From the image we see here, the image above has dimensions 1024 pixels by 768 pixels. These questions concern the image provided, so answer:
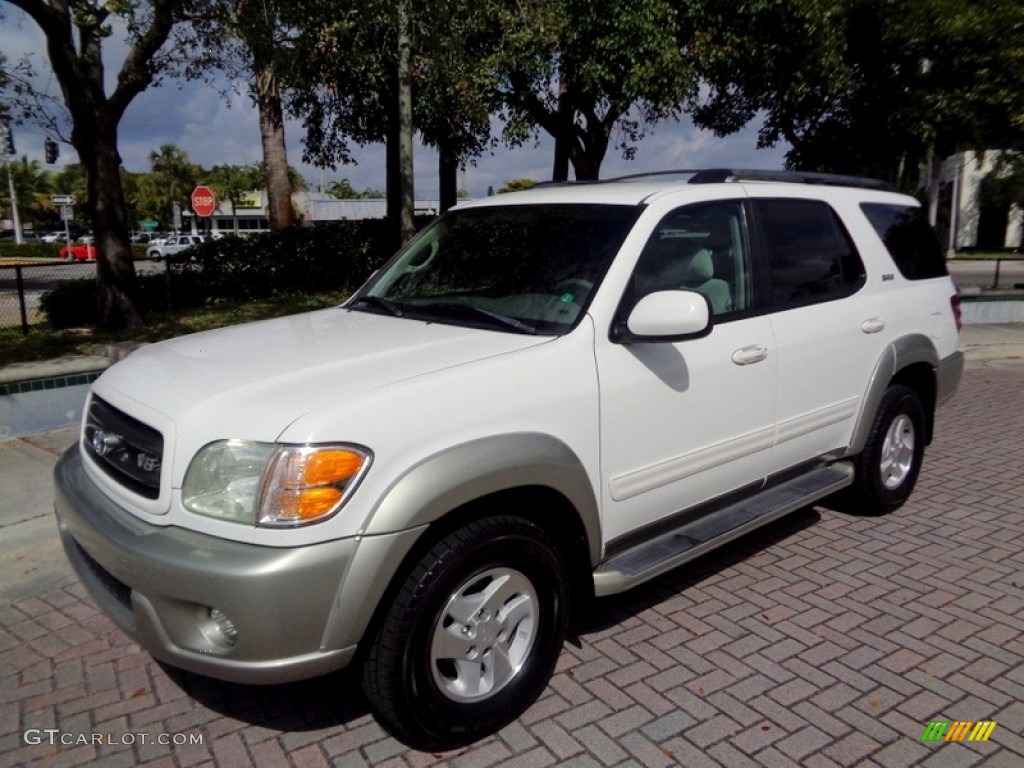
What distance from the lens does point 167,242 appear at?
46.1m

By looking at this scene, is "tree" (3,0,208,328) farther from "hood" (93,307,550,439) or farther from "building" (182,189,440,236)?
"building" (182,189,440,236)

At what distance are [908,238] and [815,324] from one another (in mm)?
1389

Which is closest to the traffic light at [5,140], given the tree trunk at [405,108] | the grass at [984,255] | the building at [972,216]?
the tree trunk at [405,108]

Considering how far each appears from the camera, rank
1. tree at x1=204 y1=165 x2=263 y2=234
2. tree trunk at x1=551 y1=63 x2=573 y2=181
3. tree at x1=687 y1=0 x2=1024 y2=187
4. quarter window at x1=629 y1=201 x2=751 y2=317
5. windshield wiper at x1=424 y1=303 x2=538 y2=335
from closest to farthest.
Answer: windshield wiper at x1=424 y1=303 x2=538 y2=335
quarter window at x1=629 y1=201 x2=751 y2=317
tree at x1=687 y1=0 x2=1024 y2=187
tree trunk at x1=551 y1=63 x2=573 y2=181
tree at x1=204 y1=165 x2=263 y2=234

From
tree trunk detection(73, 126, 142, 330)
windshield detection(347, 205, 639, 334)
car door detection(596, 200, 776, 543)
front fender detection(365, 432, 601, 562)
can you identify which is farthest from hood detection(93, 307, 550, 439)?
tree trunk detection(73, 126, 142, 330)

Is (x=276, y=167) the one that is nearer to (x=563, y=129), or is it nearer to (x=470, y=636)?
(x=563, y=129)

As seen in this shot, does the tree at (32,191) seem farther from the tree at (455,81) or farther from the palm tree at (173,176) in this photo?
the tree at (455,81)

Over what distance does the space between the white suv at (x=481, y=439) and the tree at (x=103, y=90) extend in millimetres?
5710

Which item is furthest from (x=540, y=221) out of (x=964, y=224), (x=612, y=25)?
(x=964, y=224)

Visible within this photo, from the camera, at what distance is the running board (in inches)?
128

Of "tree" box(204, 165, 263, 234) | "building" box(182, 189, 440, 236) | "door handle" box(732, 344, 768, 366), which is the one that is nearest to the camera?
"door handle" box(732, 344, 768, 366)

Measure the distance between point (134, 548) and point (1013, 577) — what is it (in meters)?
3.99

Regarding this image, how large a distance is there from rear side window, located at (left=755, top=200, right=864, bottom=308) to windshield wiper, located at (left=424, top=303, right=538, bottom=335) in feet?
4.48

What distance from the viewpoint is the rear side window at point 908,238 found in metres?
4.86
